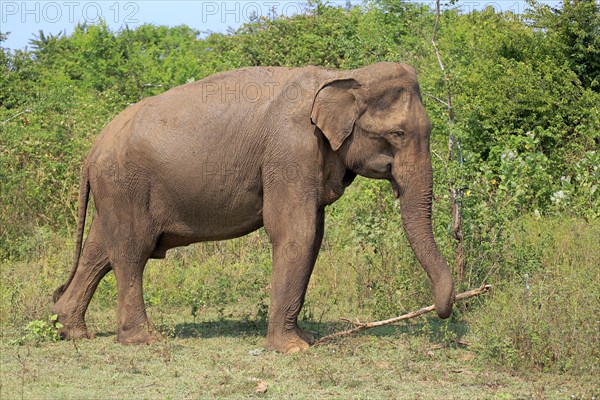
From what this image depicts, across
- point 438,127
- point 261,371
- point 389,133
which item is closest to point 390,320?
point 261,371

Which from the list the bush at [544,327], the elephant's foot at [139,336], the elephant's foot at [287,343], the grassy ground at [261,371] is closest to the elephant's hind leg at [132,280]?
the elephant's foot at [139,336]

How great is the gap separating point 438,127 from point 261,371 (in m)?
4.93

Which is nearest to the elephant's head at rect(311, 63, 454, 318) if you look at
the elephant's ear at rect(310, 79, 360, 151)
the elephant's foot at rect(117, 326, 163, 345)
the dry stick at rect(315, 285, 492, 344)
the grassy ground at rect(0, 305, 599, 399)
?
the elephant's ear at rect(310, 79, 360, 151)

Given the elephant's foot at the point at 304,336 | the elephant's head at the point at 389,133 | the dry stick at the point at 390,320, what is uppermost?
the elephant's head at the point at 389,133

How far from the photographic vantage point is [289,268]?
877 cm

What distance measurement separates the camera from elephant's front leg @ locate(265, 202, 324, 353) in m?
8.73

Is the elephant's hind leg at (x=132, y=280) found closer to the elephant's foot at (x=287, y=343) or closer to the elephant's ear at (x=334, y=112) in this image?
the elephant's foot at (x=287, y=343)

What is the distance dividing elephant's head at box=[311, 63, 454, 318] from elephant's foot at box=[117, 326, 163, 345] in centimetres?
231

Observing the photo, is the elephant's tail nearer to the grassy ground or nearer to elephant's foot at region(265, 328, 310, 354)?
the grassy ground

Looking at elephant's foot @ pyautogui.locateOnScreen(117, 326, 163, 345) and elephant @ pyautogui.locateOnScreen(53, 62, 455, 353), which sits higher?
elephant @ pyautogui.locateOnScreen(53, 62, 455, 353)

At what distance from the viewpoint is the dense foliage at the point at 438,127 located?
1080 cm

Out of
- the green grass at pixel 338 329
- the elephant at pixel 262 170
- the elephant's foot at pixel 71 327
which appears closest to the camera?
the green grass at pixel 338 329

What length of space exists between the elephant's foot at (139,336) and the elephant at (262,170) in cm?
1

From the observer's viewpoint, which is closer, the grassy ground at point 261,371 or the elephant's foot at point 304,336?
the grassy ground at point 261,371
